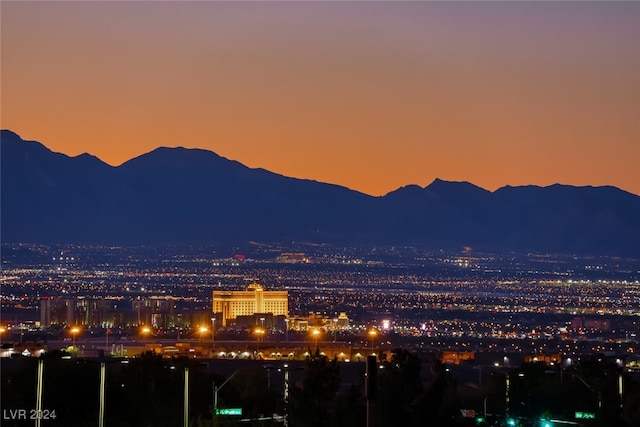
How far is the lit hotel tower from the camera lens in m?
156

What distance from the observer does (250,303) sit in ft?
527

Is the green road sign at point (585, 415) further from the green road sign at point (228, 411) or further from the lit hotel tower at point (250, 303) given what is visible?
the lit hotel tower at point (250, 303)

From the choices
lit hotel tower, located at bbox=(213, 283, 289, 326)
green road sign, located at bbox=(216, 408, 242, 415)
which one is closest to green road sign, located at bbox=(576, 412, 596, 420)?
green road sign, located at bbox=(216, 408, 242, 415)

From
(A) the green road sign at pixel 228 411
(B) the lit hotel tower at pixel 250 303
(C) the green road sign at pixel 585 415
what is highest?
(B) the lit hotel tower at pixel 250 303

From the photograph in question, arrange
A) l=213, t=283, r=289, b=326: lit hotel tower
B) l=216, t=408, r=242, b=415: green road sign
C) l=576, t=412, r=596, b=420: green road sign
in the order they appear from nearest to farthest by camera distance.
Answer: l=216, t=408, r=242, b=415: green road sign < l=576, t=412, r=596, b=420: green road sign < l=213, t=283, r=289, b=326: lit hotel tower

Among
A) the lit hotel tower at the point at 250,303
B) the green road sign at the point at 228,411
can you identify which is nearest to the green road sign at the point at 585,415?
the green road sign at the point at 228,411

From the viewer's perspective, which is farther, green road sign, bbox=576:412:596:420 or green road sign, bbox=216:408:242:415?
green road sign, bbox=576:412:596:420

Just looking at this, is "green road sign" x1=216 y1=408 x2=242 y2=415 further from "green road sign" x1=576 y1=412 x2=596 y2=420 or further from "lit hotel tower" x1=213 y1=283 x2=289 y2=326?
"lit hotel tower" x1=213 y1=283 x2=289 y2=326

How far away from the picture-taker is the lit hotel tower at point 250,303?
512 feet

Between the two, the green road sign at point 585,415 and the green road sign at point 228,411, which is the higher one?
the green road sign at point 228,411

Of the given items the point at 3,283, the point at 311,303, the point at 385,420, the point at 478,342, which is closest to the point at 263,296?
the point at 311,303

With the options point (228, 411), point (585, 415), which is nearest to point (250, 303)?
point (585, 415)

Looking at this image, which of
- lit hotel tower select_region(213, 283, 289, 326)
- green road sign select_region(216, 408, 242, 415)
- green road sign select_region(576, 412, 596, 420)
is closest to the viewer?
green road sign select_region(216, 408, 242, 415)

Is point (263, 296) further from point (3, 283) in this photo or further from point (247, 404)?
point (247, 404)
